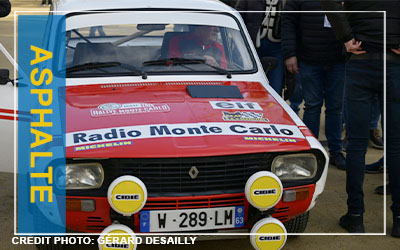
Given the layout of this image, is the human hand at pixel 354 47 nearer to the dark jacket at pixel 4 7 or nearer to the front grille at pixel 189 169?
the front grille at pixel 189 169

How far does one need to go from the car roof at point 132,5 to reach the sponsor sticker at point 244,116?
143cm

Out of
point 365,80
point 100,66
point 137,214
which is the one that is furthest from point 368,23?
point 137,214

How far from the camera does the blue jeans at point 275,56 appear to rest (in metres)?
7.12

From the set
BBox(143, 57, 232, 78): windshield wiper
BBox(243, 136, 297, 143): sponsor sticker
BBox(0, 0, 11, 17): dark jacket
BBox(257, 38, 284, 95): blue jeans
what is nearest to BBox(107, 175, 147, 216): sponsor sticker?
BBox(243, 136, 297, 143): sponsor sticker

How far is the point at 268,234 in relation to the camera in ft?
12.6

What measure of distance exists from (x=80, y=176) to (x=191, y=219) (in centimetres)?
68

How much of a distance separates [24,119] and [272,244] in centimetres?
189

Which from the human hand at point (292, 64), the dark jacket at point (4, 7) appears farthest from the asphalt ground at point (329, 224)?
the dark jacket at point (4, 7)

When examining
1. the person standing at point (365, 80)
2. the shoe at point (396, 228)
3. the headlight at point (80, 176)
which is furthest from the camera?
the shoe at point (396, 228)

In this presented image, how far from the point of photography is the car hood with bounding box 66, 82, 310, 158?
380 centimetres

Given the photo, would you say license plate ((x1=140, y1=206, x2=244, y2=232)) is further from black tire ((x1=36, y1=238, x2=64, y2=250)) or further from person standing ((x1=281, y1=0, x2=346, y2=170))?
person standing ((x1=281, y1=0, x2=346, y2=170))

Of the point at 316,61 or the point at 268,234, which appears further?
the point at 316,61

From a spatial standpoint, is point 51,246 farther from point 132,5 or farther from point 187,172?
point 132,5

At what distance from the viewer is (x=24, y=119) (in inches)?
179
